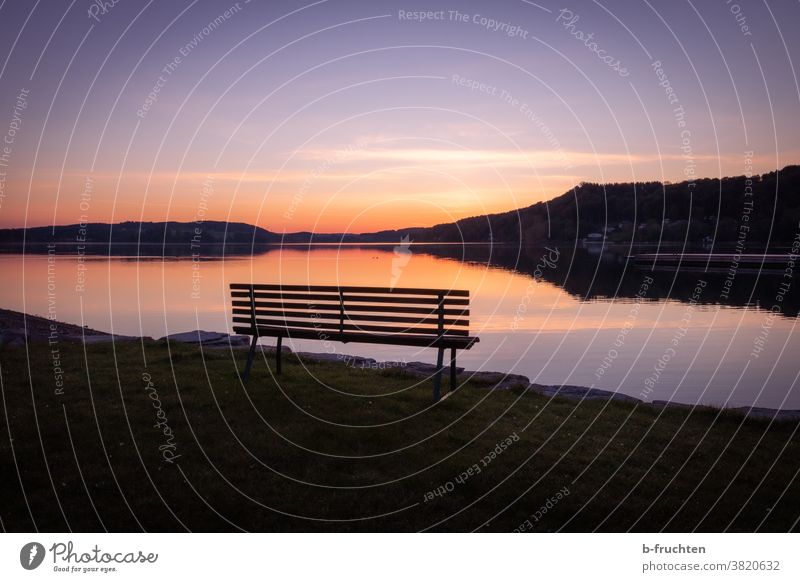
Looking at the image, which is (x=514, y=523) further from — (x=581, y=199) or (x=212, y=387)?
(x=581, y=199)

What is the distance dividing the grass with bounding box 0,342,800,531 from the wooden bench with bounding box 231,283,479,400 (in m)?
1.01

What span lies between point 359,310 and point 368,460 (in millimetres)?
4529

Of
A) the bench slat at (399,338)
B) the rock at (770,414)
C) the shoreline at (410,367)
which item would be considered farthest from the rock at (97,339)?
the rock at (770,414)

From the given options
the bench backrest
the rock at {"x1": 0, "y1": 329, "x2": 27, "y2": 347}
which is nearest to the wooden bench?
the bench backrest

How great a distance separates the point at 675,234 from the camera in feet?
497

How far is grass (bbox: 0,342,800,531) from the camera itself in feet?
23.0

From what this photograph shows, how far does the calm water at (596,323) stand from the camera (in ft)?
57.5

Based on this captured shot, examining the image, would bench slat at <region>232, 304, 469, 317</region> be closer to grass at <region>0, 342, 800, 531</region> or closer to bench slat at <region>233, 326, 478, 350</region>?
bench slat at <region>233, 326, 478, 350</region>

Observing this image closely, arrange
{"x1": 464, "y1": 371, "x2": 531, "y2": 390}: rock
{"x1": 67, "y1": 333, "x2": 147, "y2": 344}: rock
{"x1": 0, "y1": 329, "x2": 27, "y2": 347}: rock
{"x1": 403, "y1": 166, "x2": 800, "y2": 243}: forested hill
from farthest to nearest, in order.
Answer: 1. {"x1": 403, "y1": 166, "x2": 800, "y2": 243}: forested hill
2. {"x1": 67, "y1": 333, "x2": 147, "y2": 344}: rock
3. {"x1": 0, "y1": 329, "x2": 27, "y2": 347}: rock
4. {"x1": 464, "y1": 371, "x2": 531, "y2": 390}: rock

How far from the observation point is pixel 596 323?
29.6 metres

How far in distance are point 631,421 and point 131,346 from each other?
12621mm

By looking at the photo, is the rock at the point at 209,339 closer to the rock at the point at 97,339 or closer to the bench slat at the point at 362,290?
the rock at the point at 97,339

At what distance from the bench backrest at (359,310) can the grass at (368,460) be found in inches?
48.1

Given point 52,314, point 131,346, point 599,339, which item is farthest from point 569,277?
point 131,346
